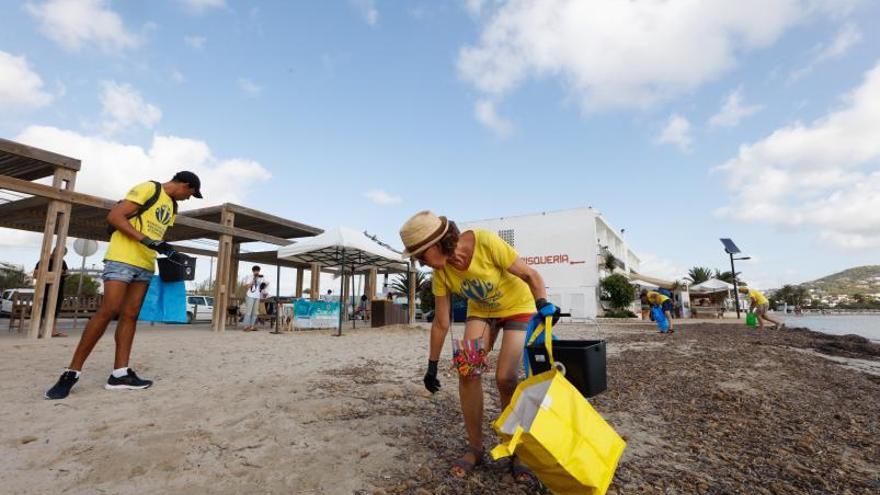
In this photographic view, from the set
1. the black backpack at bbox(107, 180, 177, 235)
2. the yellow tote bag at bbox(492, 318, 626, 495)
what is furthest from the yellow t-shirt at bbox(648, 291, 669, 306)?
the black backpack at bbox(107, 180, 177, 235)

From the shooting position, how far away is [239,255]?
53.5 feet

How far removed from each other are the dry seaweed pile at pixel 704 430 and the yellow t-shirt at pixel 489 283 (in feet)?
2.65

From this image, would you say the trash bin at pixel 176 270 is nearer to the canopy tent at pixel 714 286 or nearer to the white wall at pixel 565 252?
the white wall at pixel 565 252

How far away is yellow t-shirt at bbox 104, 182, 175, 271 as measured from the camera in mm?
3494

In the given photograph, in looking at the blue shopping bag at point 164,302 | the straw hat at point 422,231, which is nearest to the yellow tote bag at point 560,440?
the straw hat at point 422,231

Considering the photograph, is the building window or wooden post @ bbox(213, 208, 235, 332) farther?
the building window

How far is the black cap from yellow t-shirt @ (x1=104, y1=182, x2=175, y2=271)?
0.16 meters

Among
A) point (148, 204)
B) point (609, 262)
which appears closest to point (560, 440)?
point (148, 204)

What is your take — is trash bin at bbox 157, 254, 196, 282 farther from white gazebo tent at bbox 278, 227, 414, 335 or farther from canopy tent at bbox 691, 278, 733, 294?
canopy tent at bbox 691, 278, 733, 294

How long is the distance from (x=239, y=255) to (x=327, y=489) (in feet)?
52.7

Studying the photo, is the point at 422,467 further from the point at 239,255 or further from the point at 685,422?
the point at 239,255

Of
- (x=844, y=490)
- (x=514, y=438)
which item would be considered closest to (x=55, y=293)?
(x=514, y=438)

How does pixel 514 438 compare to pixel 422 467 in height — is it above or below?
above

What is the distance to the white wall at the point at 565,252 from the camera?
89.7ft
